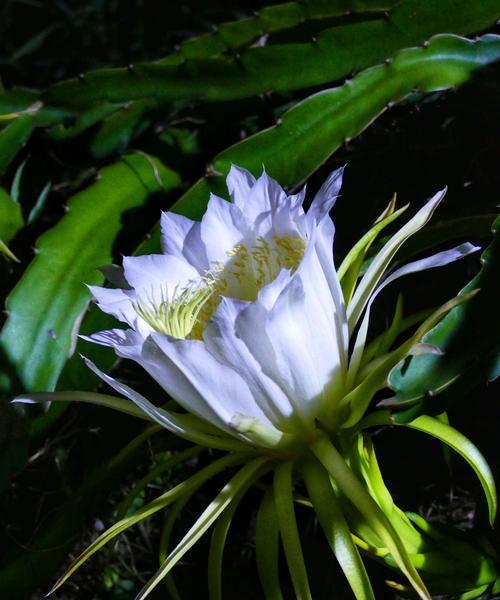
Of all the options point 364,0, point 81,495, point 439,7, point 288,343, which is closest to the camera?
point 288,343

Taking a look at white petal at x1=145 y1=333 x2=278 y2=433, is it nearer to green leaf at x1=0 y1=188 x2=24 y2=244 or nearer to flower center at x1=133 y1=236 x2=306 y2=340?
flower center at x1=133 y1=236 x2=306 y2=340

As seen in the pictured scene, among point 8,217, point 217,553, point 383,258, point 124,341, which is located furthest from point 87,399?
point 8,217

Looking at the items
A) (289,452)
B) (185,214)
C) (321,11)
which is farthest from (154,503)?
(321,11)

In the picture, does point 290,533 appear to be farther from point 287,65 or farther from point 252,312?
point 287,65

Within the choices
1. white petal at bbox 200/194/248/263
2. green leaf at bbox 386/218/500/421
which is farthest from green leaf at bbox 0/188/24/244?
green leaf at bbox 386/218/500/421

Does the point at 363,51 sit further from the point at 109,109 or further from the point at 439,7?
the point at 109,109

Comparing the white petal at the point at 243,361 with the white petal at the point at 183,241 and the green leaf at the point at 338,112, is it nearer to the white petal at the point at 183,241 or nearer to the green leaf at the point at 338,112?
the white petal at the point at 183,241

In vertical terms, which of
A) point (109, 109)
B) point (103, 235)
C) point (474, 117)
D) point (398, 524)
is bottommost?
point (398, 524)
